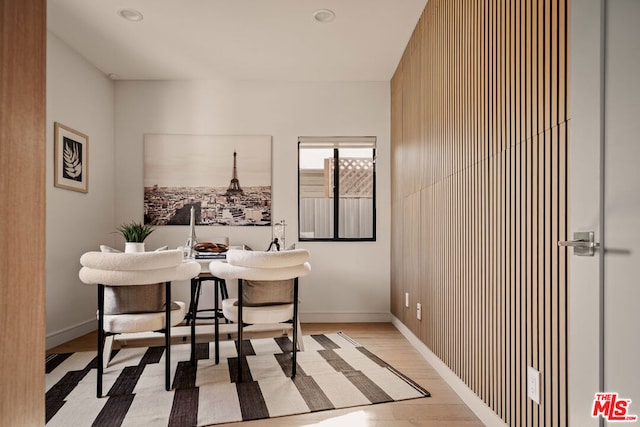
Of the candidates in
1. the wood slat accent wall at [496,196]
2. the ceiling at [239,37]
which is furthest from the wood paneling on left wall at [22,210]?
the ceiling at [239,37]

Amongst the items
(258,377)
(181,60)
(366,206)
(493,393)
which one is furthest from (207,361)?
(181,60)

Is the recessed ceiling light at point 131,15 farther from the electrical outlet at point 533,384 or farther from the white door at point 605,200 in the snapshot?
the electrical outlet at point 533,384

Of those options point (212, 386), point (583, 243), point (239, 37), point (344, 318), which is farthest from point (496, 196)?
point (344, 318)

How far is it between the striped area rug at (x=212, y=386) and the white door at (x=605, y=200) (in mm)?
1497

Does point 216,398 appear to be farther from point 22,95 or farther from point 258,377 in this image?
point 22,95

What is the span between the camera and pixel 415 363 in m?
3.27

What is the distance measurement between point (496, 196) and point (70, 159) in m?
3.78

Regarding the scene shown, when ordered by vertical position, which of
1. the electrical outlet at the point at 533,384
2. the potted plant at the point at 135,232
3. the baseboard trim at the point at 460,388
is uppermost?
the potted plant at the point at 135,232

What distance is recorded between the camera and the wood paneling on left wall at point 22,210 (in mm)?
782

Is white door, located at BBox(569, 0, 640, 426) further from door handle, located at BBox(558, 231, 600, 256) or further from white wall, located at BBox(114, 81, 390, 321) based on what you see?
white wall, located at BBox(114, 81, 390, 321)

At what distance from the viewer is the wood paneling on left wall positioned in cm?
78

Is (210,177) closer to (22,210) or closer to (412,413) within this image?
(412,413)

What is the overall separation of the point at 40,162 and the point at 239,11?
2.88 m

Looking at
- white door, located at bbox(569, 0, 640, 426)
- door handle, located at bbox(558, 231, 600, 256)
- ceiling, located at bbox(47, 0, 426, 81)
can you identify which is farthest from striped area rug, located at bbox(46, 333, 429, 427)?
ceiling, located at bbox(47, 0, 426, 81)
